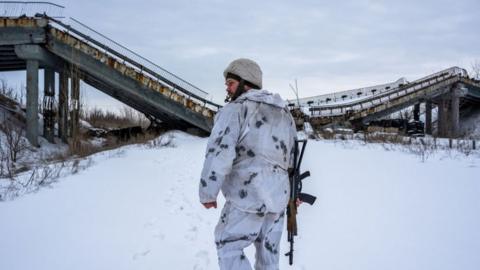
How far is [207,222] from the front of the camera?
16.6ft

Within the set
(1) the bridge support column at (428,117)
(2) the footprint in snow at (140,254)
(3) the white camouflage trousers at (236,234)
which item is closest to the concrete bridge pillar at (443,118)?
(1) the bridge support column at (428,117)

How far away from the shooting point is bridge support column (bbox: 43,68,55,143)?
15755mm

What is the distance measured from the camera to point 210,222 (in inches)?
199

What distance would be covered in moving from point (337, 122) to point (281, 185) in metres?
17.8

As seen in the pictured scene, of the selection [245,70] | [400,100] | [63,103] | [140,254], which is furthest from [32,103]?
[400,100]

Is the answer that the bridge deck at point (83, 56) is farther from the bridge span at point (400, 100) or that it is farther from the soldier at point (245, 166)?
the soldier at point (245, 166)

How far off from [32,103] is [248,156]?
15.2 m

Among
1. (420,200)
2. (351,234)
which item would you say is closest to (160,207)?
(351,234)

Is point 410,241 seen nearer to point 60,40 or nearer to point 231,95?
point 231,95

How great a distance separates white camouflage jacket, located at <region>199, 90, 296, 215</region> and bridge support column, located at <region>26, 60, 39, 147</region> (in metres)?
14.7

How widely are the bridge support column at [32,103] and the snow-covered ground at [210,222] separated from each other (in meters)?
8.65

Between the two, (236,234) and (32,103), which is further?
(32,103)

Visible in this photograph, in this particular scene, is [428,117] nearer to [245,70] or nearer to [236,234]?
[245,70]

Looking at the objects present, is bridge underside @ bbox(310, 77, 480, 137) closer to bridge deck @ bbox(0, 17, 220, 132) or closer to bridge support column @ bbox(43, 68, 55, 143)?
bridge deck @ bbox(0, 17, 220, 132)
